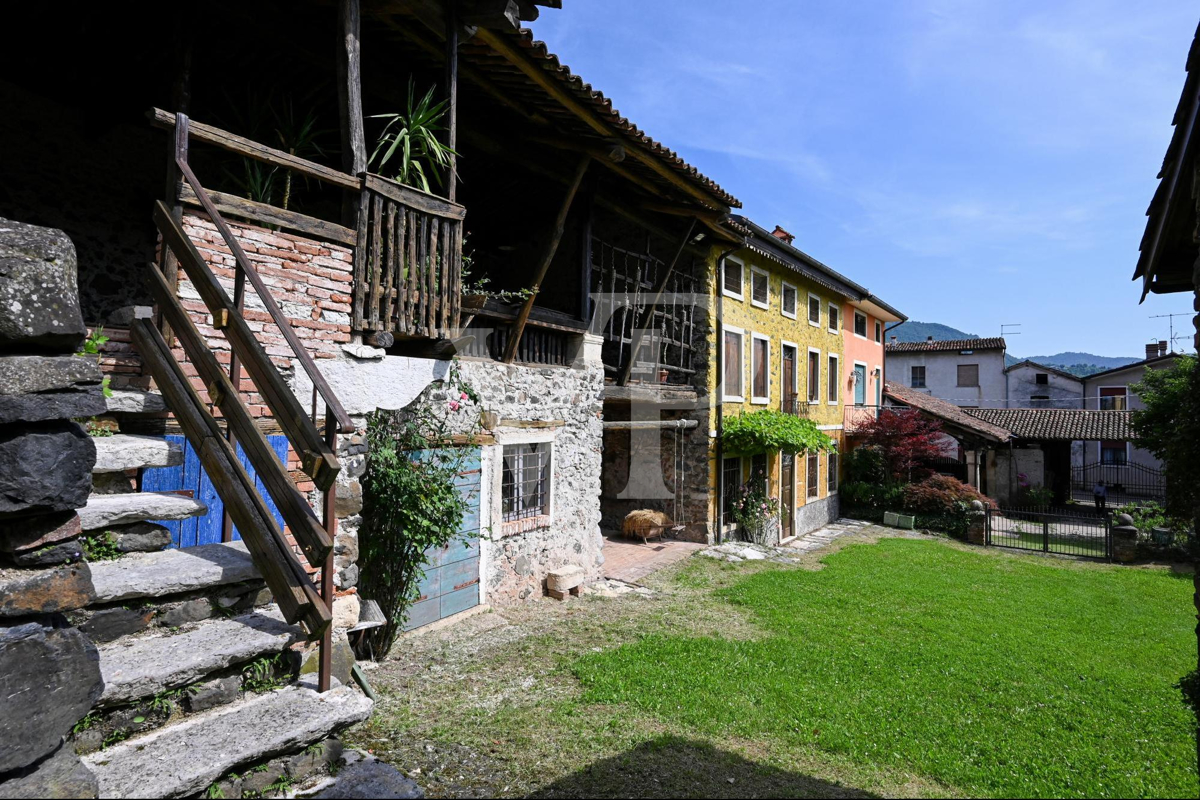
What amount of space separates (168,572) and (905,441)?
20.2m

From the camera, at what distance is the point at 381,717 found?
4.87 metres

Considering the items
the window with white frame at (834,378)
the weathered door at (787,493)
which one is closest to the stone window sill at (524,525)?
the weathered door at (787,493)

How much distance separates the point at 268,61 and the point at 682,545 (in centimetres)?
1031

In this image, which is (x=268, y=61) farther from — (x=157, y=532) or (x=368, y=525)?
(x=157, y=532)

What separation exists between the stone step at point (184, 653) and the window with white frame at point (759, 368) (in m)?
13.0

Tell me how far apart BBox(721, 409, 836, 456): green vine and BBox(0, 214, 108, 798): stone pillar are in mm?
12001

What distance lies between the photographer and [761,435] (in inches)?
524

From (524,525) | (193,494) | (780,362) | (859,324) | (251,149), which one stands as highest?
(859,324)

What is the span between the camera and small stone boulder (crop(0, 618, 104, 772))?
1870 millimetres

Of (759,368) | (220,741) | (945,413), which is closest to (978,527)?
(945,413)

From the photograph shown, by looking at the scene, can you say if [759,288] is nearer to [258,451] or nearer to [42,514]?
[258,451]

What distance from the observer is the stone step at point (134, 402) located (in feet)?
11.3

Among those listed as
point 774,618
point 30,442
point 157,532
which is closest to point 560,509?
point 774,618

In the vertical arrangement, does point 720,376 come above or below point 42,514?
above
